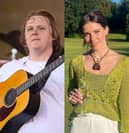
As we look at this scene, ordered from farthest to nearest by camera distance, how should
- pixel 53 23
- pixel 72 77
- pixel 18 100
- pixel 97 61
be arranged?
pixel 18 100, pixel 53 23, pixel 72 77, pixel 97 61

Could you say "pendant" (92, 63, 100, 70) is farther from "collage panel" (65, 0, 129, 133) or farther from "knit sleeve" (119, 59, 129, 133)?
"knit sleeve" (119, 59, 129, 133)

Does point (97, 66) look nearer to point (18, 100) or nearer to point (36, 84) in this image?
point (36, 84)

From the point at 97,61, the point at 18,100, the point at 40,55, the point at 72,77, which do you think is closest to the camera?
the point at 97,61

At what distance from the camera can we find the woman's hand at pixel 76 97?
362cm

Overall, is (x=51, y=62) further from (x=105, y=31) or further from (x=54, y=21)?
(x=105, y=31)

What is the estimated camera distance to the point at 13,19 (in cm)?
410

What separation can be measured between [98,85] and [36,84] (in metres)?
0.64

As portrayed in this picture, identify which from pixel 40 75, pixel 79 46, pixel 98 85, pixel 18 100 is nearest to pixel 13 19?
pixel 40 75

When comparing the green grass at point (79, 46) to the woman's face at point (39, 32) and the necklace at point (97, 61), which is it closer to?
the necklace at point (97, 61)

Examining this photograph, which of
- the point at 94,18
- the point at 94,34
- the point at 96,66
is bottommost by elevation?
the point at 96,66

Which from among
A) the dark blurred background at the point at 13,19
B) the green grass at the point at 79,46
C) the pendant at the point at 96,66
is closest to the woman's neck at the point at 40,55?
the dark blurred background at the point at 13,19

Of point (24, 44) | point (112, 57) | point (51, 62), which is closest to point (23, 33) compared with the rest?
point (24, 44)

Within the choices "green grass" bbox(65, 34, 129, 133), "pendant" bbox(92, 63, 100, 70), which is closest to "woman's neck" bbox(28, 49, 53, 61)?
"green grass" bbox(65, 34, 129, 133)

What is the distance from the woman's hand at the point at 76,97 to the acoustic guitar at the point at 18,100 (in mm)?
300
